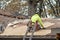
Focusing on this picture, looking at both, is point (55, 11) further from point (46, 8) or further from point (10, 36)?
point (10, 36)

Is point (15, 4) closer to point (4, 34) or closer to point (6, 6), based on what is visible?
point (6, 6)

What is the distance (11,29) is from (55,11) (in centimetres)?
1288

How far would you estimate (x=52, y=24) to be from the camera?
35.3 feet

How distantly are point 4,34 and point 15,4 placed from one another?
43.7 feet

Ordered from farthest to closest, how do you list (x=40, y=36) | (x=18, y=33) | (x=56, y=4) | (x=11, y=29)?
(x=56, y=4), (x=11, y=29), (x=18, y=33), (x=40, y=36)

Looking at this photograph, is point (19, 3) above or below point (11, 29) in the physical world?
above


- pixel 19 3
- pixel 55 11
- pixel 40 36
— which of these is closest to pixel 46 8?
pixel 55 11

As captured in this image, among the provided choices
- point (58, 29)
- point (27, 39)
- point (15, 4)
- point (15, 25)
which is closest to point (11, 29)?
point (15, 25)

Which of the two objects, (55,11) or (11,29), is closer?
(11,29)

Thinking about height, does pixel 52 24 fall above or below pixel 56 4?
below

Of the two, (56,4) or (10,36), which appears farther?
(56,4)

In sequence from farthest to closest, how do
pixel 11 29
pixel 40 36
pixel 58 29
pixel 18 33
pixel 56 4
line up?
pixel 56 4, pixel 11 29, pixel 18 33, pixel 40 36, pixel 58 29

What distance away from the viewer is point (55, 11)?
909 inches

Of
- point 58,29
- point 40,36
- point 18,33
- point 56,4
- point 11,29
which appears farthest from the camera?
point 56,4
